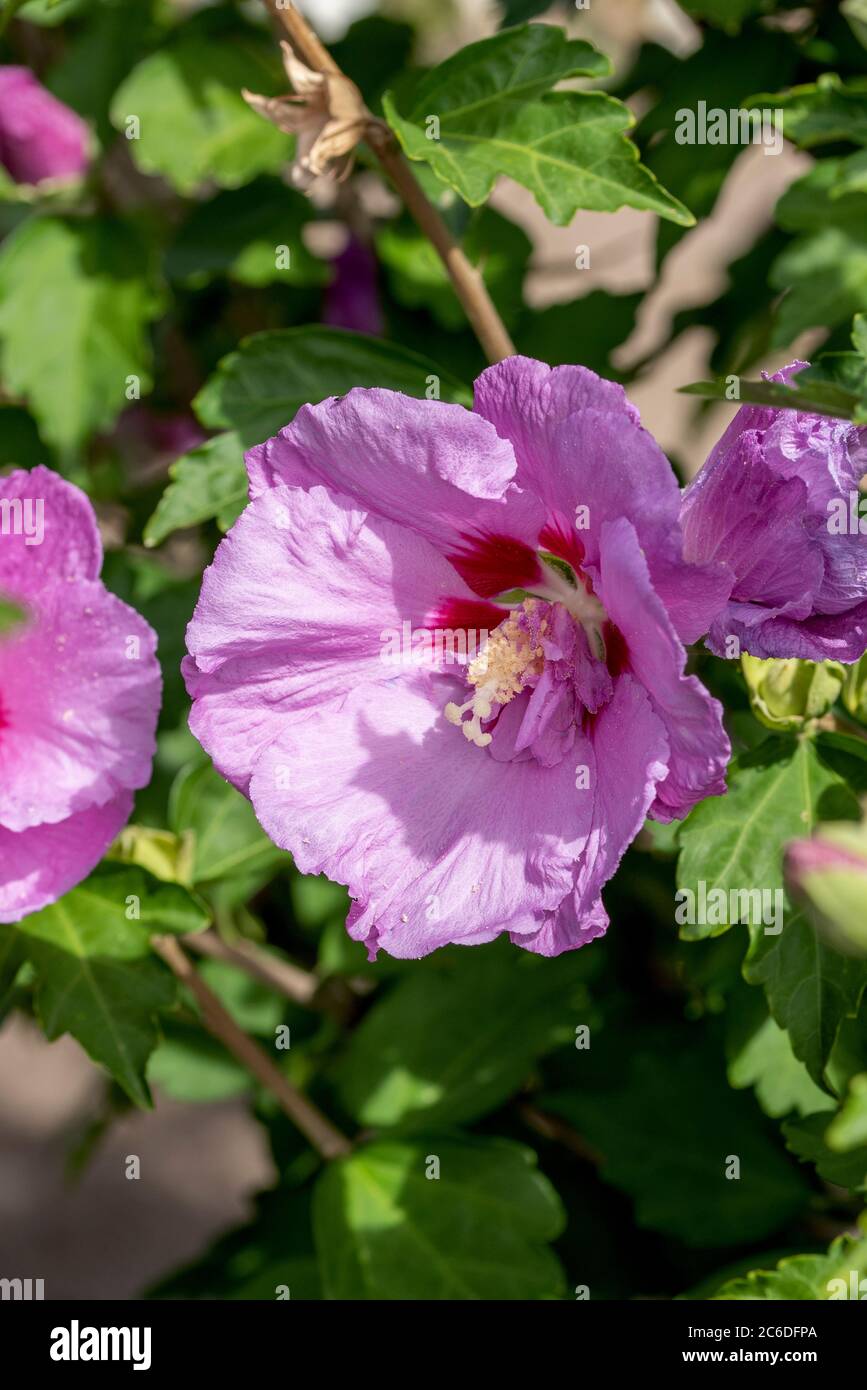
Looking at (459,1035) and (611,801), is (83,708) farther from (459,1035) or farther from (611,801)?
(459,1035)

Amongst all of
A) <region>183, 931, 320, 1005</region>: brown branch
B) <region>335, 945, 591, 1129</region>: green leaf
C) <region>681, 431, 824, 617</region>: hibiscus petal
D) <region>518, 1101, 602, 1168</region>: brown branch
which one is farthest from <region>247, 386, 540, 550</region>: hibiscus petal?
<region>518, 1101, 602, 1168</region>: brown branch

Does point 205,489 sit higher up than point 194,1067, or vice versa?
point 205,489

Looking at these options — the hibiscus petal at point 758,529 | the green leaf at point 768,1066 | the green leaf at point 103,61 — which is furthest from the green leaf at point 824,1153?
the green leaf at point 103,61

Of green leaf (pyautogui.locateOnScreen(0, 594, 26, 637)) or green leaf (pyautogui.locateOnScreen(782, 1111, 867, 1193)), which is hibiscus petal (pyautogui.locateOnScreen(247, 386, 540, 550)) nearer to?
green leaf (pyautogui.locateOnScreen(0, 594, 26, 637))

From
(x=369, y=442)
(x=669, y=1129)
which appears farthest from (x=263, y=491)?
(x=669, y=1129)

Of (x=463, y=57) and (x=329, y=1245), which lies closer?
(x=463, y=57)

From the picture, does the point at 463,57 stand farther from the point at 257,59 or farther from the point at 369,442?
the point at 257,59

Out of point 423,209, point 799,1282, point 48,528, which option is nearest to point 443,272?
point 423,209
